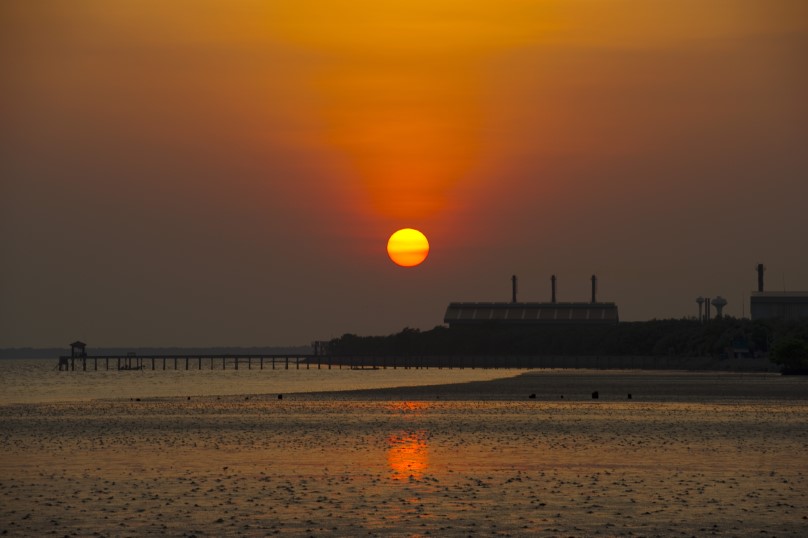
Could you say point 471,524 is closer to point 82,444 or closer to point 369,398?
point 82,444

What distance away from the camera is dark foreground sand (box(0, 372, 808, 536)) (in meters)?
24.4

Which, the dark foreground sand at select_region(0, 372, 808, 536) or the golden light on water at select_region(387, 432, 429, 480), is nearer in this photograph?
the dark foreground sand at select_region(0, 372, 808, 536)

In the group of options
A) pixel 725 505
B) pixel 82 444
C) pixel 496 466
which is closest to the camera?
pixel 725 505

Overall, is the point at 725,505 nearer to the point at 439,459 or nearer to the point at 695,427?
the point at 439,459

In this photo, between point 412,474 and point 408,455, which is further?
point 408,455

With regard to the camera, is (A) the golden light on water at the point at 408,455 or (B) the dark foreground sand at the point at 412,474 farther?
(A) the golden light on water at the point at 408,455

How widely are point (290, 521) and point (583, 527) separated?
5.71 meters

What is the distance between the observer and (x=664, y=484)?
1194 inches

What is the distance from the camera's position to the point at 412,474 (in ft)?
108

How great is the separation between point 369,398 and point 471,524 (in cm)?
6172

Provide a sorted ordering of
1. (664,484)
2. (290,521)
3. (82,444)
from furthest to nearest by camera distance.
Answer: (82,444) < (664,484) < (290,521)

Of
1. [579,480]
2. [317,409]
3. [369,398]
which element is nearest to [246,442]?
[579,480]

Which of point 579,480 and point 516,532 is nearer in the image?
point 516,532

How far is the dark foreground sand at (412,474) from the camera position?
24422 millimetres
